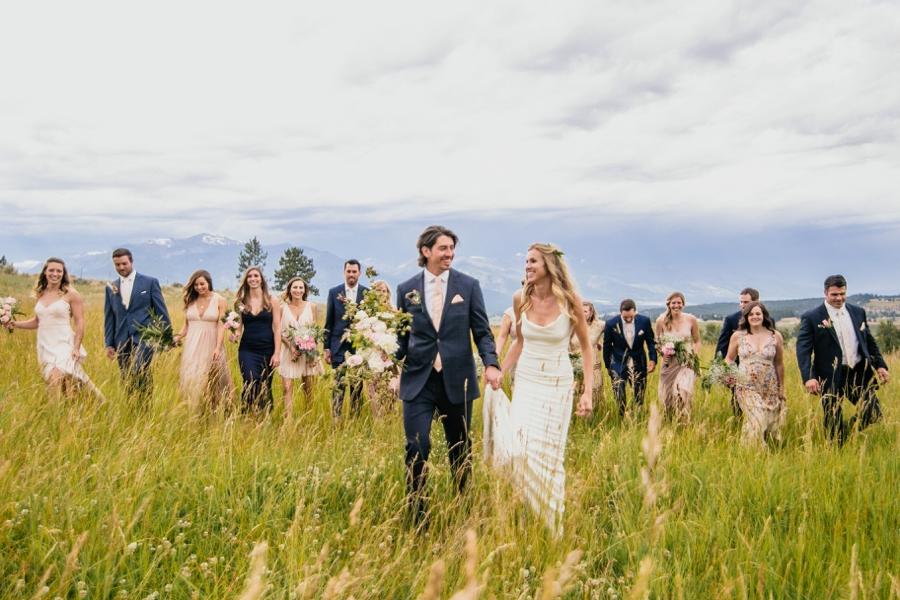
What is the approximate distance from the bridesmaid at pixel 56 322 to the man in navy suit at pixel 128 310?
1.58ft

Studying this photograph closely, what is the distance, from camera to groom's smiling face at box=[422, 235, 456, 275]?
4816 millimetres

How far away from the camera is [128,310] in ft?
26.3

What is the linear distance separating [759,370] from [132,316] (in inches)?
316

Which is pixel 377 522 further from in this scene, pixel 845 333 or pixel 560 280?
pixel 845 333

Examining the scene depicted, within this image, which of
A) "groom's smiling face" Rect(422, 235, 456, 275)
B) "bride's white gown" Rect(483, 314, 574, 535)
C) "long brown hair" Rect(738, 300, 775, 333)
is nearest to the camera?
"bride's white gown" Rect(483, 314, 574, 535)

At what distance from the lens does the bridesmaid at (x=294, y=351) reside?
8203 millimetres

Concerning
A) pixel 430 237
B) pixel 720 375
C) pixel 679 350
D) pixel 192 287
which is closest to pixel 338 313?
pixel 192 287

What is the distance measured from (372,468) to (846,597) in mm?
2902

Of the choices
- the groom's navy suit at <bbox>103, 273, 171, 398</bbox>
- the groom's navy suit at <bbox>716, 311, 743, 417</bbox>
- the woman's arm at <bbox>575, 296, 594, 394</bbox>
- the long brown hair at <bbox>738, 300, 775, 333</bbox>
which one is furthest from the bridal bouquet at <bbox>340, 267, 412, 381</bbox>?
the groom's navy suit at <bbox>716, 311, 743, 417</bbox>

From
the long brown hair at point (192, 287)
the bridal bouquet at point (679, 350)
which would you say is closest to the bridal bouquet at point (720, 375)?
the bridal bouquet at point (679, 350)

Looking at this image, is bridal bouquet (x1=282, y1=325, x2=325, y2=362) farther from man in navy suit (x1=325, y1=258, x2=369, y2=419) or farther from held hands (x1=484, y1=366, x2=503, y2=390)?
Result: held hands (x1=484, y1=366, x2=503, y2=390)

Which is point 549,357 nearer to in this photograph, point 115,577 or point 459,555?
point 459,555

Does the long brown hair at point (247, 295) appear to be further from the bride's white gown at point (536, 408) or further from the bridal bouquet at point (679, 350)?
the bridal bouquet at point (679, 350)

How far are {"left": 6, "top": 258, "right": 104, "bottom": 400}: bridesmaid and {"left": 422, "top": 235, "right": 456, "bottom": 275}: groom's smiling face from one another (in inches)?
187
